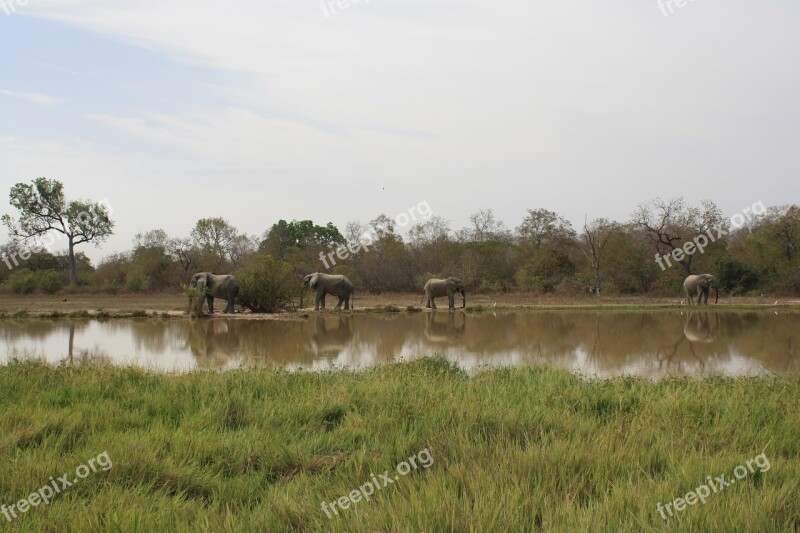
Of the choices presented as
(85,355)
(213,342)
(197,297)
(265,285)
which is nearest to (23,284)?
(197,297)

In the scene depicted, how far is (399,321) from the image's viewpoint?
65.4ft

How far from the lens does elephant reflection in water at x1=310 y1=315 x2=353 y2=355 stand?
12.8 meters

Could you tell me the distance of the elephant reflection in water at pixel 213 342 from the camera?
11125mm

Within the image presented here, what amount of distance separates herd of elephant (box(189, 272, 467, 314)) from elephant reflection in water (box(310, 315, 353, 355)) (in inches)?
109

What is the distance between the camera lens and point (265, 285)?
22328 mm

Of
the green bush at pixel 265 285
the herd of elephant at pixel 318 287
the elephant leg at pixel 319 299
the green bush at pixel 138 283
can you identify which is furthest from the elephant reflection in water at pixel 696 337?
the green bush at pixel 138 283

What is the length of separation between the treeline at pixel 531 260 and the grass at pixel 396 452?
84.6 ft

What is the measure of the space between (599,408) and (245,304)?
18321 mm

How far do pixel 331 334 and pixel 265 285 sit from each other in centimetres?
740

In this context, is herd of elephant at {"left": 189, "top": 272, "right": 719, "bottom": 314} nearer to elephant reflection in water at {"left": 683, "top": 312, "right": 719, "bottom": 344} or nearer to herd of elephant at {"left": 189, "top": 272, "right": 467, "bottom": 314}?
herd of elephant at {"left": 189, "top": 272, "right": 467, "bottom": 314}

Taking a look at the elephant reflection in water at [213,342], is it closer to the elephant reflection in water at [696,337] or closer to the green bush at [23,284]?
the elephant reflection in water at [696,337]

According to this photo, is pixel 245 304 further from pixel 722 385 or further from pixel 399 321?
pixel 722 385

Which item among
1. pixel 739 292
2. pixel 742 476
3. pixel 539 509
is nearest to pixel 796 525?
pixel 742 476

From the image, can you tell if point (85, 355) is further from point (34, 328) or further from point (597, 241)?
point (597, 241)
